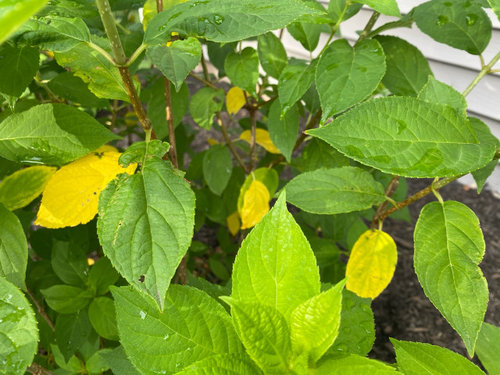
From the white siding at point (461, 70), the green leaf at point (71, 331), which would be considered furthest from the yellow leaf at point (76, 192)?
the white siding at point (461, 70)

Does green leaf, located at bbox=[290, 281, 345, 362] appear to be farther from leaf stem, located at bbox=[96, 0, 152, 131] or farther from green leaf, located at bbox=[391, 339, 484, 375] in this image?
leaf stem, located at bbox=[96, 0, 152, 131]

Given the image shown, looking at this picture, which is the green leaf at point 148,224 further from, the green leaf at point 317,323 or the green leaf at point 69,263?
the green leaf at point 69,263

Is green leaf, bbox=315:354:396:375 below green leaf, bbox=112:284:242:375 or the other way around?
the other way around

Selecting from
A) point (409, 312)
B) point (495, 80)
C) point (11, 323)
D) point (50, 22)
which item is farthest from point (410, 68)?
point (495, 80)

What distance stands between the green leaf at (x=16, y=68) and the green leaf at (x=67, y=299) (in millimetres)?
527

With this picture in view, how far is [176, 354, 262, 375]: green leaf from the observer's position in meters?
0.50

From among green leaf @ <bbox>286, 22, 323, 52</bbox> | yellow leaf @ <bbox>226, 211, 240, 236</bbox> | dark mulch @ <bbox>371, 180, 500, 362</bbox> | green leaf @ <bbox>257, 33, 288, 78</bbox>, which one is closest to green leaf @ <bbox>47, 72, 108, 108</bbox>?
green leaf @ <bbox>257, 33, 288, 78</bbox>

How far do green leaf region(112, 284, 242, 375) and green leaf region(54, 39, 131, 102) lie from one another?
439 millimetres

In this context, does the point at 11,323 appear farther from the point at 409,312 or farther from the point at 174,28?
the point at 409,312

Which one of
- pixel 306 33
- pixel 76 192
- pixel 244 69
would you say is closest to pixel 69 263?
pixel 76 192

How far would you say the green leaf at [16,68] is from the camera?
888 mm

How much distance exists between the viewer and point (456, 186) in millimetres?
3156

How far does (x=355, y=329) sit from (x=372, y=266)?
38 centimetres

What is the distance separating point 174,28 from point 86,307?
0.85 meters
